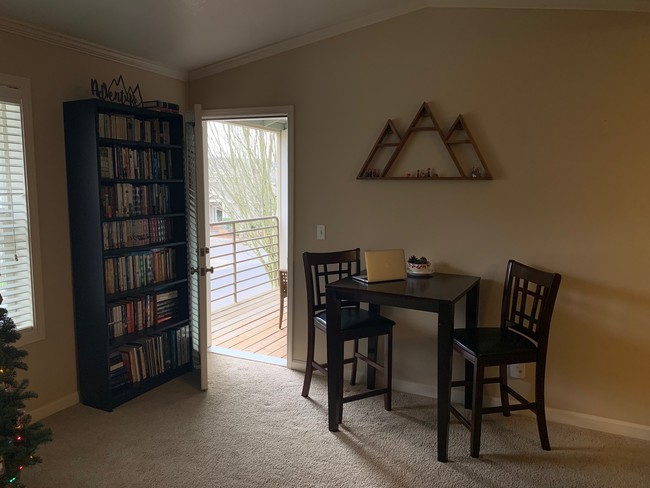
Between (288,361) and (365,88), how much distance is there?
2.08 m

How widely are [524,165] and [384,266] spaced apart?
1031 millimetres

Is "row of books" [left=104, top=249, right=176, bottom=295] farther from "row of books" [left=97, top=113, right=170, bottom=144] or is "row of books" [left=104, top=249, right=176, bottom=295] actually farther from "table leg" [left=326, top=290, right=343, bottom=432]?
"table leg" [left=326, top=290, right=343, bottom=432]

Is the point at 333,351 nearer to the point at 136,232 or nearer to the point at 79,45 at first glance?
the point at 136,232

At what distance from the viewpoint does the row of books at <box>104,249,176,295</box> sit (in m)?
3.06

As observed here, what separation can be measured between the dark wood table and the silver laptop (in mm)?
48

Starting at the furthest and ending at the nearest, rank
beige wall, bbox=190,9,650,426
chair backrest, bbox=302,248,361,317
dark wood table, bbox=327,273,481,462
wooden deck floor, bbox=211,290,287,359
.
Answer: wooden deck floor, bbox=211,290,287,359 < chair backrest, bbox=302,248,361,317 < beige wall, bbox=190,9,650,426 < dark wood table, bbox=327,273,481,462

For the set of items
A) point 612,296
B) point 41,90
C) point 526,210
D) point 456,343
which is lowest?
point 456,343

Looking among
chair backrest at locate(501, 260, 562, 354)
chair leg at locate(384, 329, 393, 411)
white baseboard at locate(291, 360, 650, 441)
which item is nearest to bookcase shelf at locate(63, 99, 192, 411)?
chair leg at locate(384, 329, 393, 411)

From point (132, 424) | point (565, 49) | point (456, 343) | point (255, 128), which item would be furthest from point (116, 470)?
point (255, 128)

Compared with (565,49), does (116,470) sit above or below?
below

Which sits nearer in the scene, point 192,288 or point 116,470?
point 116,470

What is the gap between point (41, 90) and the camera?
279cm

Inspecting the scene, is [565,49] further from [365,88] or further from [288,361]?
[288,361]

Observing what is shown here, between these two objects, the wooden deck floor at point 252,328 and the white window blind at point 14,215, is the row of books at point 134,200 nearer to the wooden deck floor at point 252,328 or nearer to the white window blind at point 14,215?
the white window blind at point 14,215
